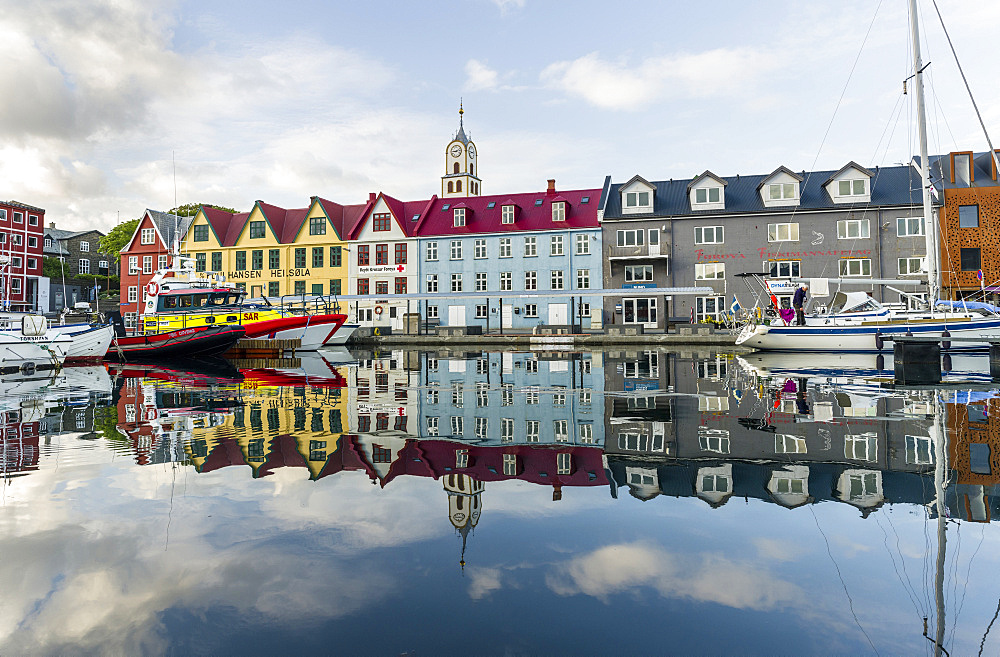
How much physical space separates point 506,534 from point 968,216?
5094 cm

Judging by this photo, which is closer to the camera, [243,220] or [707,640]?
[707,640]

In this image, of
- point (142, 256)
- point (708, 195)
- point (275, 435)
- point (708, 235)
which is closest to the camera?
point (275, 435)

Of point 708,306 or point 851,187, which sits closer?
point 851,187

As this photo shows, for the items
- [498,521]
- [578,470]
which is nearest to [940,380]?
[578,470]

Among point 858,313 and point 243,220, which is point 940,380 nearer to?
point 858,313

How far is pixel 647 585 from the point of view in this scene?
3.71m

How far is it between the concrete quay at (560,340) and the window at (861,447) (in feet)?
75.7

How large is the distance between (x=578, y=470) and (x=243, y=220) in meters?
59.5

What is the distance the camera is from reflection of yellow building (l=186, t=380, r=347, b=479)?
23.6 feet

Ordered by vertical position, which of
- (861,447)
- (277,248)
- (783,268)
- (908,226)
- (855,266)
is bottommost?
(861,447)

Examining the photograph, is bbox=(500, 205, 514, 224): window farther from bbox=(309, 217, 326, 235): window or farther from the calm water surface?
the calm water surface

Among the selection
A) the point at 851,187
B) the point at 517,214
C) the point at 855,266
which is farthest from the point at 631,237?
the point at 855,266

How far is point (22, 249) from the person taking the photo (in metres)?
68.3

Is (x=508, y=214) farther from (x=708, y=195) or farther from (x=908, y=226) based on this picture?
(x=908, y=226)
